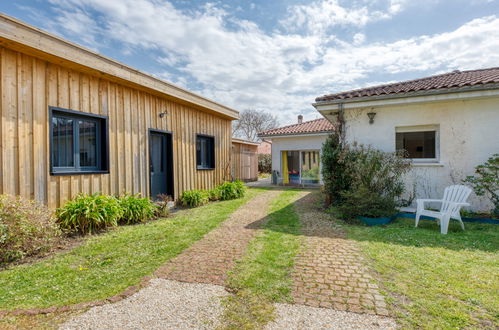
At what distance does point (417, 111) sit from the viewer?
659cm

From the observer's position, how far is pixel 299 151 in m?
15.1

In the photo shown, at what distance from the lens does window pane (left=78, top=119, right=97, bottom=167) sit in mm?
5617

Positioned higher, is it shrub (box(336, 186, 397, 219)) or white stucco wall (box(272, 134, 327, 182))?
white stucco wall (box(272, 134, 327, 182))

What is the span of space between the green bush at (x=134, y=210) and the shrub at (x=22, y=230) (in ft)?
5.41

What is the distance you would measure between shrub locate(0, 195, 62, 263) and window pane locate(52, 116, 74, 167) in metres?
1.12

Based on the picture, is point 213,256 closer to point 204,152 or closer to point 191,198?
point 191,198

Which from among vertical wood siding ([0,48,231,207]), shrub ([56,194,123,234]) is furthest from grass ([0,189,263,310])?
vertical wood siding ([0,48,231,207])

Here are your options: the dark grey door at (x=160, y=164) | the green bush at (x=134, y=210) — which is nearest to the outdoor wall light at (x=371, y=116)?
the dark grey door at (x=160, y=164)

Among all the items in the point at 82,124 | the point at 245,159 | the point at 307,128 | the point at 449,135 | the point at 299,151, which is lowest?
the point at 245,159

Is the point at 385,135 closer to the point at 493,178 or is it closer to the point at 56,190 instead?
the point at 493,178

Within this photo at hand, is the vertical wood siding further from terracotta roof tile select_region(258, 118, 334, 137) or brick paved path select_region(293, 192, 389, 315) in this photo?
terracotta roof tile select_region(258, 118, 334, 137)

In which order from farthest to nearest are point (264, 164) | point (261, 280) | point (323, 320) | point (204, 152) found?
point (264, 164) < point (204, 152) < point (261, 280) < point (323, 320)

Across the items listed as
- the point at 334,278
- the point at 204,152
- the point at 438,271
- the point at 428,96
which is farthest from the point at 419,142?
the point at 204,152

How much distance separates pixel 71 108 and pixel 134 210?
8.48ft
